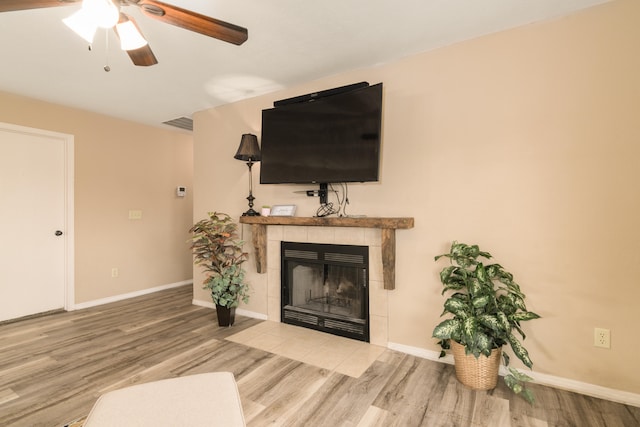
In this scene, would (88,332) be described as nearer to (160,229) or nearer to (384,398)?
(160,229)

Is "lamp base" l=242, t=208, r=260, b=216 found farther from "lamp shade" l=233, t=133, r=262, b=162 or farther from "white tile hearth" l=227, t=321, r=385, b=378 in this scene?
"white tile hearth" l=227, t=321, r=385, b=378

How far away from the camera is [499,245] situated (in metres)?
2.25

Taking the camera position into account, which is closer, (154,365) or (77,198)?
(154,365)

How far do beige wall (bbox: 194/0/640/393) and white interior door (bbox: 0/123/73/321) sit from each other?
3566mm

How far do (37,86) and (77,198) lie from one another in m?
1.27

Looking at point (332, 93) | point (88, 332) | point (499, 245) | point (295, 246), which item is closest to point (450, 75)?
point (332, 93)

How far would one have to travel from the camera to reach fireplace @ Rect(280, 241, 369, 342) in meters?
2.82

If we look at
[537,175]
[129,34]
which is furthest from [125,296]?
[537,175]

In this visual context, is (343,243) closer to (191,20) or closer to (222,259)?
(222,259)

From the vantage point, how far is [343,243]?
115 inches

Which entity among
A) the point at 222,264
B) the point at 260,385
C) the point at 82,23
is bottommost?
the point at 260,385

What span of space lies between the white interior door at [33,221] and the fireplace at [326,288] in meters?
2.70

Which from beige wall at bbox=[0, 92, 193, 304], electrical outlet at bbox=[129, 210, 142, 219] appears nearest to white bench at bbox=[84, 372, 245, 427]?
beige wall at bbox=[0, 92, 193, 304]

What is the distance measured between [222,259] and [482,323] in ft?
8.52
